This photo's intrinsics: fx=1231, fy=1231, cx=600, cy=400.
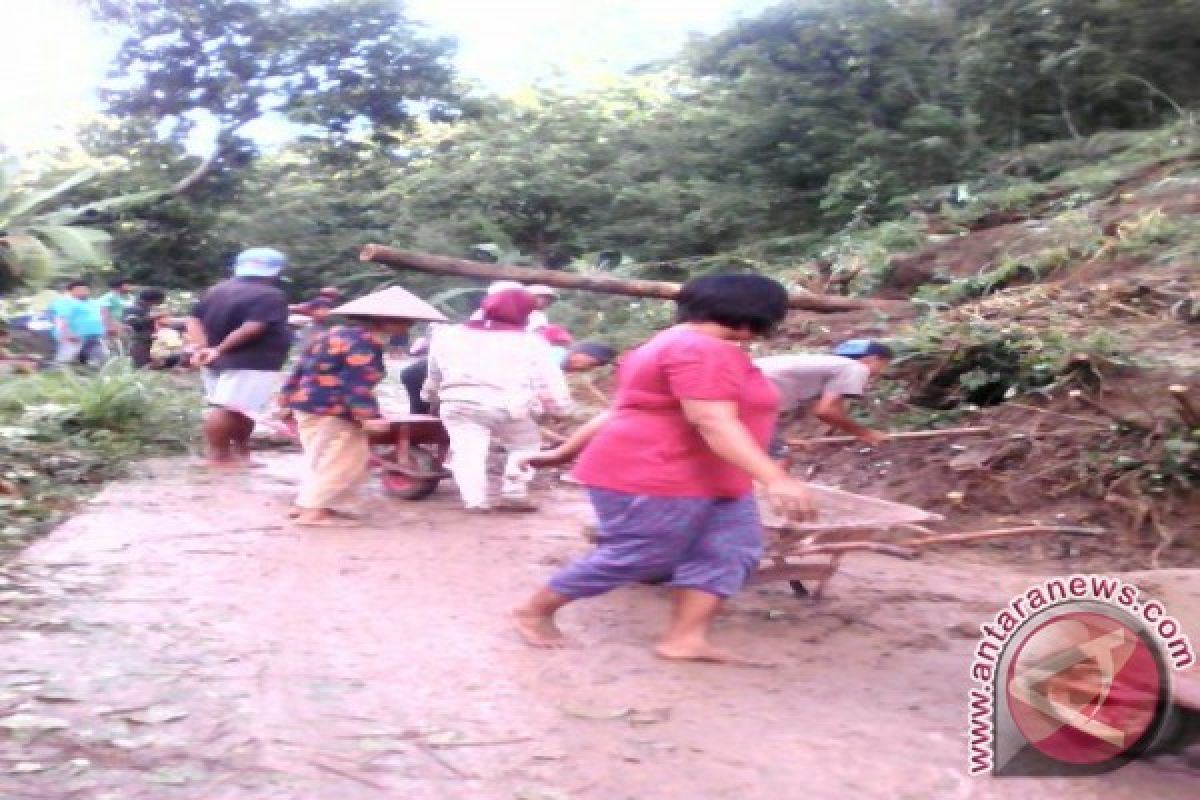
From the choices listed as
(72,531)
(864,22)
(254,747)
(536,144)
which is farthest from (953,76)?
(254,747)

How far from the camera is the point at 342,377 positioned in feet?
22.9

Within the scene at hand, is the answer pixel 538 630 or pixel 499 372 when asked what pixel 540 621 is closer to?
pixel 538 630

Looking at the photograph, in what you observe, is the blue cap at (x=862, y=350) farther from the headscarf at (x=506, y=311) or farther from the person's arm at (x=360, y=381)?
the person's arm at (x=360, y=381)

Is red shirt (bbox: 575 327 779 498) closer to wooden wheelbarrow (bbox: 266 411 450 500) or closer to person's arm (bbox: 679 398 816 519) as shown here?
person's arm (bbox: 679 398 816 519)

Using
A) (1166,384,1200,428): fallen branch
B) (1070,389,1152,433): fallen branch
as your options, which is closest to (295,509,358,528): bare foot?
(1070,389,1152,433): fallen branch

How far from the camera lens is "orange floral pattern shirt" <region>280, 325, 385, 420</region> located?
6.96 m

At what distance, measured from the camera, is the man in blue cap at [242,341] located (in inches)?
335

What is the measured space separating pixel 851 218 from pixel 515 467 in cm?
1029

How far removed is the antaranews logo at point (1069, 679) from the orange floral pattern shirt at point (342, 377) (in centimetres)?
422

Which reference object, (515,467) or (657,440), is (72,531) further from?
(657,440)

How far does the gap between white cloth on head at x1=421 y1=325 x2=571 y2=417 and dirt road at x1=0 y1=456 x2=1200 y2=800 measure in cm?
113

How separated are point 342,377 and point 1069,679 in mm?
4591

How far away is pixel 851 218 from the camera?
54.6ft

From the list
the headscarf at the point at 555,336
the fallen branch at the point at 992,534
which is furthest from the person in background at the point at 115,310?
the fallen branch at the point at 992,534
